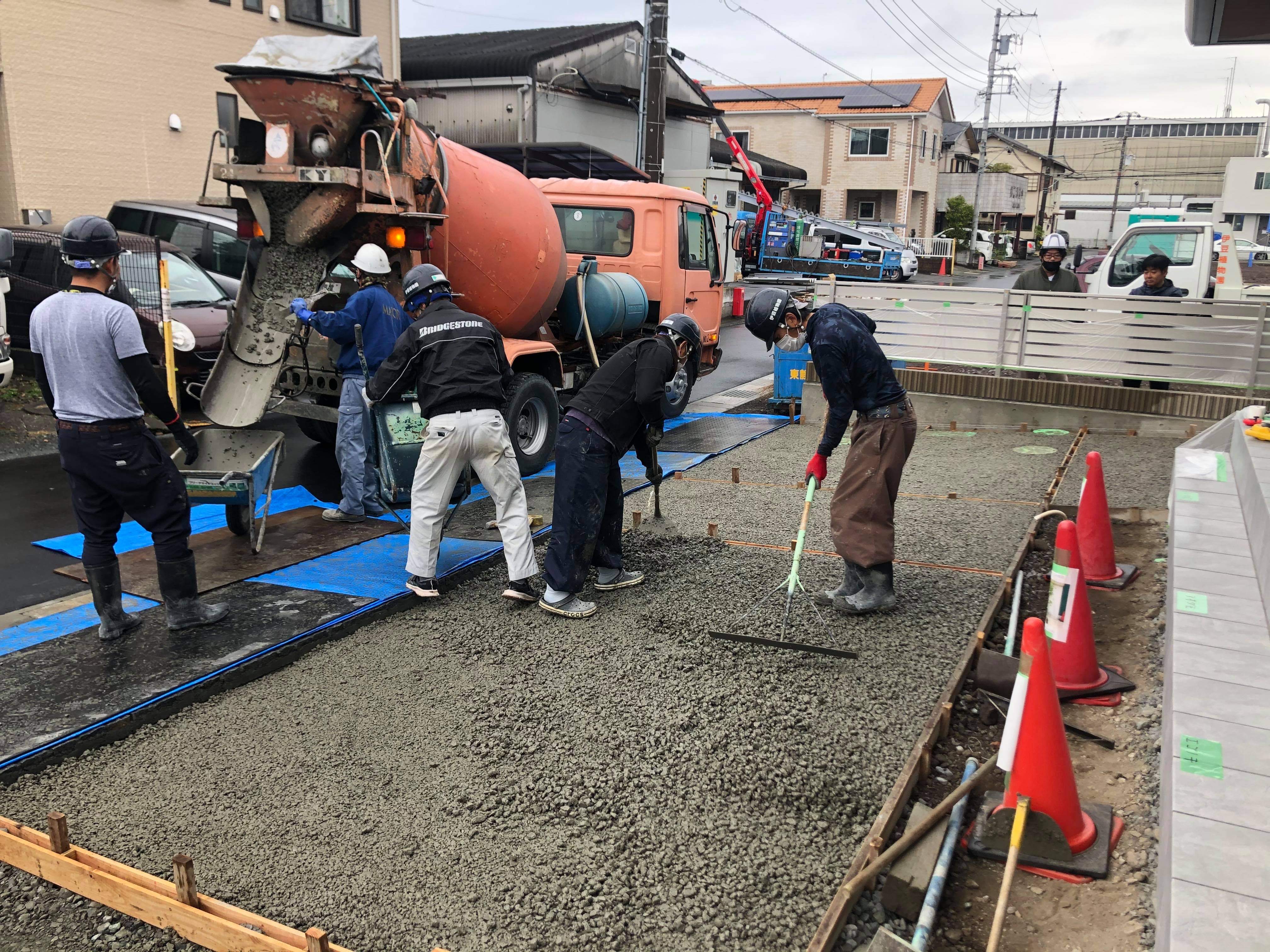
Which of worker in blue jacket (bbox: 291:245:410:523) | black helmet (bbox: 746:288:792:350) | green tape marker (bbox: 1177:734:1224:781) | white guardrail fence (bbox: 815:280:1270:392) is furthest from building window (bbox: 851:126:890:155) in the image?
green tape marker (bbox: 1177:734:1224:781)

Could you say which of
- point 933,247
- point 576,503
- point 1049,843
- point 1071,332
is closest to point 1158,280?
point 1071,332

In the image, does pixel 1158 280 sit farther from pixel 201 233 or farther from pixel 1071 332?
pixel 201 233

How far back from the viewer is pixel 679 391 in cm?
1077

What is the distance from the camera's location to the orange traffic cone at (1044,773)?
2.99 m

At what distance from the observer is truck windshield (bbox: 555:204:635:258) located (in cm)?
1022

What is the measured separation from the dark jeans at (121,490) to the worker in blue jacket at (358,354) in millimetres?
1894

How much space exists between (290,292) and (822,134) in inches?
1665

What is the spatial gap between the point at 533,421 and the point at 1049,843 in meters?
5.93

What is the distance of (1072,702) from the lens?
4.20 m

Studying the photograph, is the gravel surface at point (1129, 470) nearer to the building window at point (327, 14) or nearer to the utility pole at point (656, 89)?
the utility pole at point (656, 89)

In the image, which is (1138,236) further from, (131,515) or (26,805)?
(26,805)

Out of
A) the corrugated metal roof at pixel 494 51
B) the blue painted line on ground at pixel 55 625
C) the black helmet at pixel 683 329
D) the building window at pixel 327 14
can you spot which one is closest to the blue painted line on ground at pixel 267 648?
the blue painted line on ground at pixel 55 625

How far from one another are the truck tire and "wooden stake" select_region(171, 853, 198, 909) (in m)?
3.81

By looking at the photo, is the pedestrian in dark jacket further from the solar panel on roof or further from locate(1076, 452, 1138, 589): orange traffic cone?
the solar panel on roof
